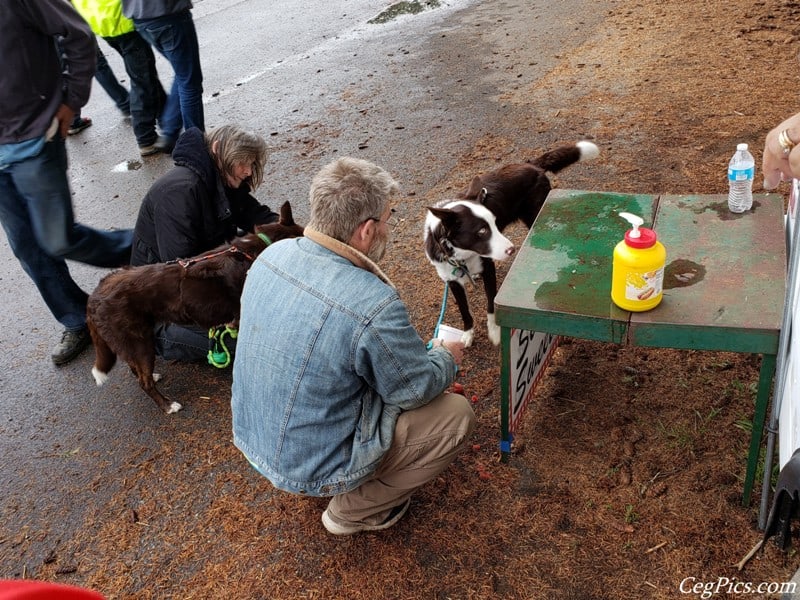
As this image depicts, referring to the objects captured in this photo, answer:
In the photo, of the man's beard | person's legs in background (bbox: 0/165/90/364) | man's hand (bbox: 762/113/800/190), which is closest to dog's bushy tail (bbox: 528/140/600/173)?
the man's beard

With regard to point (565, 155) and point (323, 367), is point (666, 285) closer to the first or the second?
point (323, 367)

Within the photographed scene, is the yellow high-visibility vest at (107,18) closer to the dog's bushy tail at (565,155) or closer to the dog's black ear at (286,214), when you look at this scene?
the dog's black ear at (286,214)

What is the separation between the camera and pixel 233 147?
3791 millimetres

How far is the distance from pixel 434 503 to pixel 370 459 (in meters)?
0.64

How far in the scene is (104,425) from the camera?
3.75 meters

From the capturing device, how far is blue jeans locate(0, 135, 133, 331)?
3.76 meters

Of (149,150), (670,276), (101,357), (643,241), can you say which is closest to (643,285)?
(643,241)

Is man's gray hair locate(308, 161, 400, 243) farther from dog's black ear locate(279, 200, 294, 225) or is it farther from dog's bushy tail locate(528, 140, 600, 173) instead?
dog's bushy tail locate(528, 140, 600, 173)

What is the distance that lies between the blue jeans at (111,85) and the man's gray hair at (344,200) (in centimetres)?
625

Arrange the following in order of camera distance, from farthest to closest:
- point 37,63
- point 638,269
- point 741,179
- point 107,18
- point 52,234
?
1. point 107,18
2. point 52,234
3. point 37,63
4. point 741,179
5. point 638,269

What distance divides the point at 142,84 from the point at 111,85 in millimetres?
1271

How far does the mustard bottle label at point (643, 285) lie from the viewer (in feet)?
7.23

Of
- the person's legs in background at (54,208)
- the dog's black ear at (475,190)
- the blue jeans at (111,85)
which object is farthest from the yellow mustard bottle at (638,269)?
the blue jeans at (111,85)

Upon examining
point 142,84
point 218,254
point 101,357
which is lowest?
point 101,357
